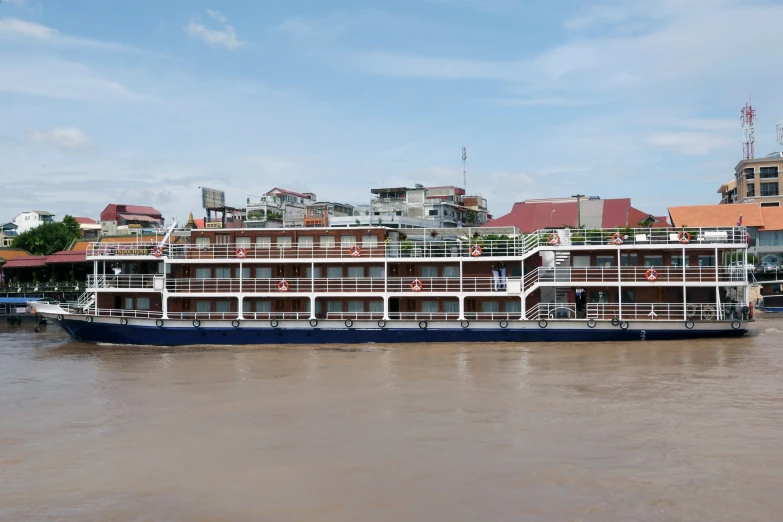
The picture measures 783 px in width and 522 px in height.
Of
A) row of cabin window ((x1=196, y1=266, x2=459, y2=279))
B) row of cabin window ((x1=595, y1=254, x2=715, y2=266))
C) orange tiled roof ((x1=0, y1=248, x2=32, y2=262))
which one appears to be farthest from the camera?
orange tiled roof ((x1=0, y1=248, x2=32, y2=262))

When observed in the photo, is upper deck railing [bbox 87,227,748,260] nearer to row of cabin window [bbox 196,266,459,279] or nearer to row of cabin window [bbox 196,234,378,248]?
row of cabin window [bbox 196,234,378,248]

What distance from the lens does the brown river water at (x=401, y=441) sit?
11.1m

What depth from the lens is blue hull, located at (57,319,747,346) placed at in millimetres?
29375

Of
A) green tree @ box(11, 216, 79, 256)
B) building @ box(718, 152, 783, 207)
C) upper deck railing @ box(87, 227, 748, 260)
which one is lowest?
upper deck railing @ box(87, 227, 748, 260)

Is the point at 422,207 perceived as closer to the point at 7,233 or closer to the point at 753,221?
the point at 753,221

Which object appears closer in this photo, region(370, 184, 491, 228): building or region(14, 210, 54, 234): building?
region(370, 184, 491, 228): building

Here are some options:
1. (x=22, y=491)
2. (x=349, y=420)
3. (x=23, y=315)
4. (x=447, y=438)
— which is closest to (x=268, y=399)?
(x=349, y=420)

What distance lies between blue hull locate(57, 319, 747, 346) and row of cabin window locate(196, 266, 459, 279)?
270 centimetres

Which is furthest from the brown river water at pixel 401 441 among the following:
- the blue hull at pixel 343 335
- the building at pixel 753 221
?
the building at pixel 753 221

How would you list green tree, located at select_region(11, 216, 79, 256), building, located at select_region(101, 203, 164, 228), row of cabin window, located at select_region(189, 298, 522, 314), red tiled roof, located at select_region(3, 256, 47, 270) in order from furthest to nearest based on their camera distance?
building, located at select_region(101, 203, 164, 228)
green tree, located at select_region(11, 216, 79, 256)
red tiled roof, located at select_region(3, 256, 47, 270)
row of cabin window, located at select_region(189, 298, 522, 314)

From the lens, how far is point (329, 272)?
32625mm

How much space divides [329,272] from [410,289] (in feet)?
12.3

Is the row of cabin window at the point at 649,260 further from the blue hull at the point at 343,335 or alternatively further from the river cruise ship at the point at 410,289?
the blue hull at the point at 343,335

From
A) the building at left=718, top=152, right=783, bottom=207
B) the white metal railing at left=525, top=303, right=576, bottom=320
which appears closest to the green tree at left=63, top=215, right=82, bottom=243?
the white metal railing at left=525, top=303, right=576, bottom=320
